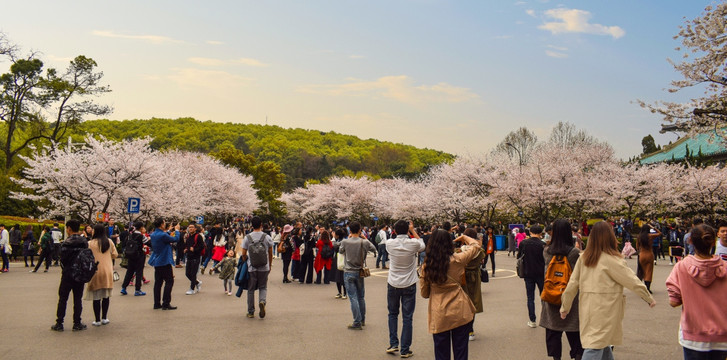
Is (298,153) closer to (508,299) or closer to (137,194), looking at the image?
(137,194)

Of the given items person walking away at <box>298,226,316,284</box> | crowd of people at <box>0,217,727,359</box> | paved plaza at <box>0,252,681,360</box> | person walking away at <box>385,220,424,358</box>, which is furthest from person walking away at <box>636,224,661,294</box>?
person walking away at <box>298,226,316,284</box>

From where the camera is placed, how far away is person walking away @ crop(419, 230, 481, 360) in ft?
17.5

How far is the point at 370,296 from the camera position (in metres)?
12.4

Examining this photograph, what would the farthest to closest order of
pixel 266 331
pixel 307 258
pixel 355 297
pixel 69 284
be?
pixel 307 258 < pixel 355 297 < pixel 266 331 < pixel 69 284

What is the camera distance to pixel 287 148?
97.7 metres

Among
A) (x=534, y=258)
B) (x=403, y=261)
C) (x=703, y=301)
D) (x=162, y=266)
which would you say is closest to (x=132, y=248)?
(x=162, y=266)

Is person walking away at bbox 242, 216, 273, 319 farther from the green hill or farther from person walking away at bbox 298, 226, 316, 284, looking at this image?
the green hill

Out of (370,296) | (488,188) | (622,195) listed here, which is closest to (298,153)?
(488,188)

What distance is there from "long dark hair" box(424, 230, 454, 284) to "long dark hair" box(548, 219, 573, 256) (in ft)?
4.16

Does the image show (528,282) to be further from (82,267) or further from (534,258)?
(82,267)

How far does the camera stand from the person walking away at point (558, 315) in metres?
5.58

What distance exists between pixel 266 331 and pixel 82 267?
2.87m

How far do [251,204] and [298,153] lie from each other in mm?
39017

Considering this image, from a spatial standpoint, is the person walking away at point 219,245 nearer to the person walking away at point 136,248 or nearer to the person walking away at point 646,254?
the person walking away at point 136,248
